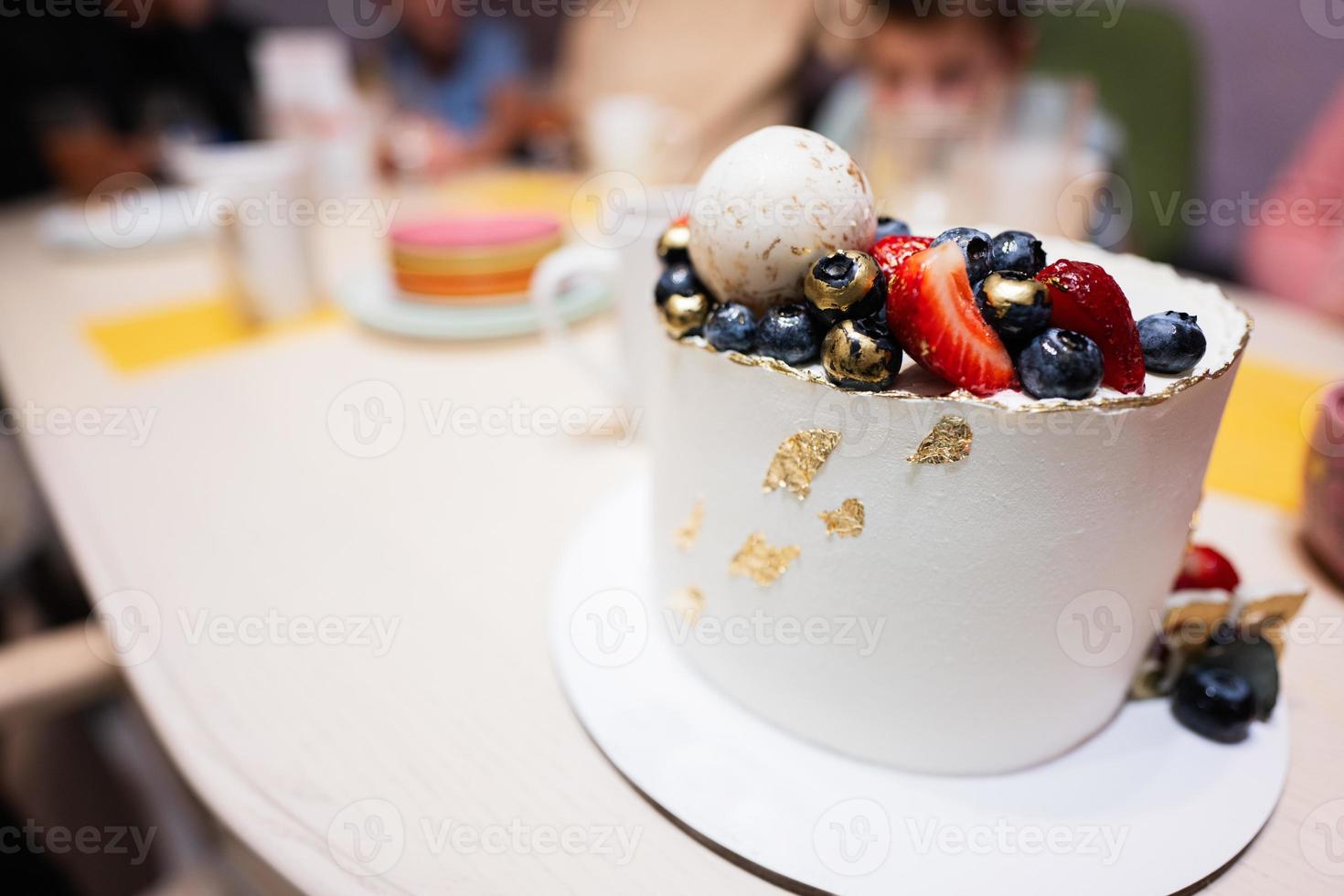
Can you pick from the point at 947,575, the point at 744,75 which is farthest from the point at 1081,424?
the point at 744,75

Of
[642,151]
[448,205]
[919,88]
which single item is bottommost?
[448,205]

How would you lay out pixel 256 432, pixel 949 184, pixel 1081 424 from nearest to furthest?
pixel 1081 424
pixel 256 432
pixel 949 184

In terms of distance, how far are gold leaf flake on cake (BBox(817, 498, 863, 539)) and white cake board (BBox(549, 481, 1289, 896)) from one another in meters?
0.11

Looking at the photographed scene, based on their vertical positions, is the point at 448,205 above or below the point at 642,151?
below

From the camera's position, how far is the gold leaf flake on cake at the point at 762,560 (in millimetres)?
417

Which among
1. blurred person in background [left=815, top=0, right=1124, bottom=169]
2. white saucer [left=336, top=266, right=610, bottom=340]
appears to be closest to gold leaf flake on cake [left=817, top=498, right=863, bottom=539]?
white saucer [left=336, top=266, right=610, bottom=340]

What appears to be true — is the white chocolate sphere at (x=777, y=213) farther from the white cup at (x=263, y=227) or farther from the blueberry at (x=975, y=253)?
the white cup at (x=263, y=227)

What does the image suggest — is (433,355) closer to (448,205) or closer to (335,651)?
(335,651)

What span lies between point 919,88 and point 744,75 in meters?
0.81

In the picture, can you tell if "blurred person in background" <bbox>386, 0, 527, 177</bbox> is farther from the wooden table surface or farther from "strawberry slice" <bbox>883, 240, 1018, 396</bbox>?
"strawberry slice" <bbox>883, 240, 1018, 396</bbox>

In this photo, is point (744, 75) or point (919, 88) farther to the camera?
point (744, 75)

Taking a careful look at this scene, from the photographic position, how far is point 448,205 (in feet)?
5.54

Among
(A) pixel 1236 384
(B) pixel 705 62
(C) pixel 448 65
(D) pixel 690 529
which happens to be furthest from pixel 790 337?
(C) pixel 448 65

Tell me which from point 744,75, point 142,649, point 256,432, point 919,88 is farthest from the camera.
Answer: point 744,75
